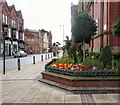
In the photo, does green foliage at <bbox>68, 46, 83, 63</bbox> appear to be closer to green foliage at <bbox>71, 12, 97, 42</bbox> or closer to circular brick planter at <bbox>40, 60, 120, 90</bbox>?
green foliage at <bbox>71, 12, 97, 42</bbox>

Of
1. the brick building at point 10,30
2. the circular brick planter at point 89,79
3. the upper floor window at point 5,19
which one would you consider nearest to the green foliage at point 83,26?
the circular brick planter at point 89,79

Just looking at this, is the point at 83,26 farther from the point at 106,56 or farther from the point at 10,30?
the point at 10,30

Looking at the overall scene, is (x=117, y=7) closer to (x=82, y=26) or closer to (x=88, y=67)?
(x=82, y=26)

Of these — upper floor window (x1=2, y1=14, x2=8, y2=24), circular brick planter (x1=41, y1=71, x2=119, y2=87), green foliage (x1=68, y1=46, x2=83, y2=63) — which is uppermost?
upper floor window (x1=2, y1=14, x2=8, y2=24)

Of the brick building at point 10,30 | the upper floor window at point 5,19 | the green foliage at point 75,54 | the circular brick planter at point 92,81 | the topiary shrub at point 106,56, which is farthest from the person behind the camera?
the brick building at point 10,30

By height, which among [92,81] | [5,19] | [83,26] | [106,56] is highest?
[5,19]

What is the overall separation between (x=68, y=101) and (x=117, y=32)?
5.28m

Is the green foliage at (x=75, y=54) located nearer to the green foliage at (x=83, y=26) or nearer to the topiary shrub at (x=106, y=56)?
the green foliage at (x=83, y=26)

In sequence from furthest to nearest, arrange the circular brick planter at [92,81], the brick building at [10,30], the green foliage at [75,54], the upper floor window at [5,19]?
the brick building at [10,30] → the upper floor window at [5,19] → the green foliage at [75,54] → the circular brick planter at [92,81]

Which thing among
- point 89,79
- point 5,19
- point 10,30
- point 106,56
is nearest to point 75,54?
point 106,56

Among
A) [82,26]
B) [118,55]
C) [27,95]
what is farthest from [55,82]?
[82,26]

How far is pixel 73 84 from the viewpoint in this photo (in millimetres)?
8812

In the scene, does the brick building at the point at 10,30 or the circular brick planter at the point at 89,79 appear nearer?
the circular brick planter at the point at 89,79

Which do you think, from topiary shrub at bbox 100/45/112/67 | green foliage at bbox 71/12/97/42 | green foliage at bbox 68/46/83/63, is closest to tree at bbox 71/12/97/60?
green foliage at bbox 71/12/97/42
